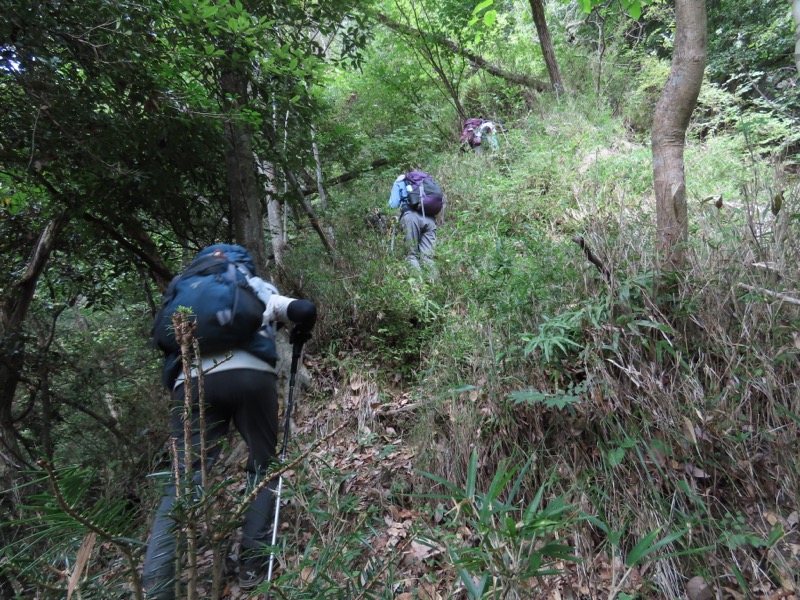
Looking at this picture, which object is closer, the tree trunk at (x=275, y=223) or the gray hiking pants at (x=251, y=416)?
the gray hiking pants at (x=251, y=416)

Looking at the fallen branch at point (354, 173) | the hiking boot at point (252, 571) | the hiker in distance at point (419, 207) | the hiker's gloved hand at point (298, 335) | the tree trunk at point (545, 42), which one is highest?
the tree trunk at point (545, 42)

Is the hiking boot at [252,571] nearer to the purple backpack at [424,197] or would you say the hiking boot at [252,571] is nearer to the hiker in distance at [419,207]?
the hiker in distance at [419,207]

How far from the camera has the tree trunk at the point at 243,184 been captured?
4.39 meters

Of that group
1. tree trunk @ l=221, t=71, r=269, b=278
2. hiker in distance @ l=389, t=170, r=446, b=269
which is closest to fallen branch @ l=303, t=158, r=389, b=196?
hiker in distance @ l=389, t=170, r=446, b=269

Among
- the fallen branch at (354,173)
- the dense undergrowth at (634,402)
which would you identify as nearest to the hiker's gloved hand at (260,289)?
the dense undergrowth at (634,402)

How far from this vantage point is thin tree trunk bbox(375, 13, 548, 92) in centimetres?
962

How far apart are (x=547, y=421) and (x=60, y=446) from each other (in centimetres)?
555

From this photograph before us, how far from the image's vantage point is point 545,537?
1381 millimetres

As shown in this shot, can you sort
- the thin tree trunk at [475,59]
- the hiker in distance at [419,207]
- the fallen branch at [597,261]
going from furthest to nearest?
the thin tree trunk at [475,59] → the hiker in distance at [419,207] → the fallen branch at [597,261]

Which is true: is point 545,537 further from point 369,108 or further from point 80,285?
point 369,108

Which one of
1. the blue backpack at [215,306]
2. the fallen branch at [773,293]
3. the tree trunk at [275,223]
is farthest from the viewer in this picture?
the tree trunk at [275,223]

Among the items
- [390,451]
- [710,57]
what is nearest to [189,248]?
[390,451]

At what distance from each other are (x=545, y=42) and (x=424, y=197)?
6091 mm

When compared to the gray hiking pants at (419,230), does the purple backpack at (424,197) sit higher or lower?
higher
